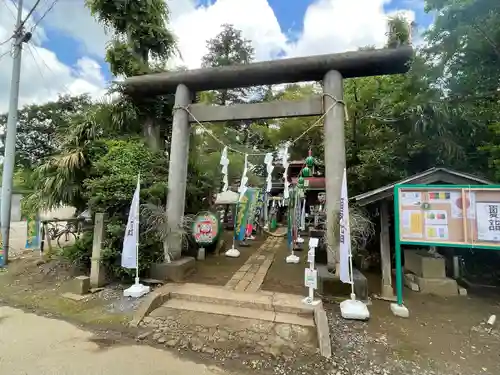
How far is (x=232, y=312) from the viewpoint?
4723 millimetres

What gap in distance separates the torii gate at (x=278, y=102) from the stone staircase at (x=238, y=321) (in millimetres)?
1459

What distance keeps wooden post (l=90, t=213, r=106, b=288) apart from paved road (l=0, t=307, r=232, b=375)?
1.64 metres

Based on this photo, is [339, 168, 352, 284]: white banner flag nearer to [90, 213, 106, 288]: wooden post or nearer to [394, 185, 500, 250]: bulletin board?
[394, 185, 500, 250]: bulletin board

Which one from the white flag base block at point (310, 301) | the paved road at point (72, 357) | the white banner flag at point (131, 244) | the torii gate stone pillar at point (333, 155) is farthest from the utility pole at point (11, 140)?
the torii gate stone pillar at point (333, 155)

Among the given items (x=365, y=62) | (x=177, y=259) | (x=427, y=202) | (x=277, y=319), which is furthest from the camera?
(x=177, y=259)

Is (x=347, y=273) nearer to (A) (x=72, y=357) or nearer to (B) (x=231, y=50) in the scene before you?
(A) (x=72, y=357)

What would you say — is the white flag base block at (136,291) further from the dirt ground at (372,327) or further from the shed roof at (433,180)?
the shed roof at (433,180)

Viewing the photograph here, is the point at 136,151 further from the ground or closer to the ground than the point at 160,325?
further from the ground

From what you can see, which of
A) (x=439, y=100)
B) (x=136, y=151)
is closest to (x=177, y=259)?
(x=136, y=151)

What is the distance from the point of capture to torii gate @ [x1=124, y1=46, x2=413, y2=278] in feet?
18.9

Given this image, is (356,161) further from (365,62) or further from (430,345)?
(430,345)

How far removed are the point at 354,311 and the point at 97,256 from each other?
5302 millimetres

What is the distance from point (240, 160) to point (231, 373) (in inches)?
465

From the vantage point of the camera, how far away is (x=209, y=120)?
691 cm
